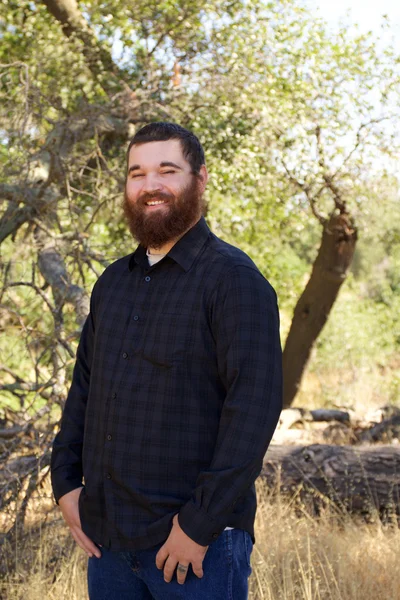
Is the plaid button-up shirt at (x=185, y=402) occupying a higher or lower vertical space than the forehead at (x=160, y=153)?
lower

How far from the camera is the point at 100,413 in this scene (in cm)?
235

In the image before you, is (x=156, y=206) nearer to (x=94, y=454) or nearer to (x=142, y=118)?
(x=94, y=454)

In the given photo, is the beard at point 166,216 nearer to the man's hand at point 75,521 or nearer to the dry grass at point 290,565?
the man's hand at point 75,521

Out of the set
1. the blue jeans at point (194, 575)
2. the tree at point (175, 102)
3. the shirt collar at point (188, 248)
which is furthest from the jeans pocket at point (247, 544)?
the tree at point (175, 102)

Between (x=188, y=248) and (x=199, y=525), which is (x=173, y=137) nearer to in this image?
(x=188, y=248)

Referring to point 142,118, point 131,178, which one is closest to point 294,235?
point 142,118

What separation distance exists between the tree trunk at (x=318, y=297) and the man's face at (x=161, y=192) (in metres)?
8.30

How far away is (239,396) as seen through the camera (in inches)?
81.7

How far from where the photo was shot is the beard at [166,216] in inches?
94.4

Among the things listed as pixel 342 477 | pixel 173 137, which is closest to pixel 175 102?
pixel 342 477

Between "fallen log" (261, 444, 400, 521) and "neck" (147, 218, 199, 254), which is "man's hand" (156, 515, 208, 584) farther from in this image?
"fallen log" (261, 444, 400, 521)

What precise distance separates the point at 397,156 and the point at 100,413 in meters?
7.46

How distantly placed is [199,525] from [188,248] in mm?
843

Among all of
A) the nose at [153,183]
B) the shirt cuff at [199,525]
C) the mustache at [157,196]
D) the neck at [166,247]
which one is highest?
the nose at [153,183]
